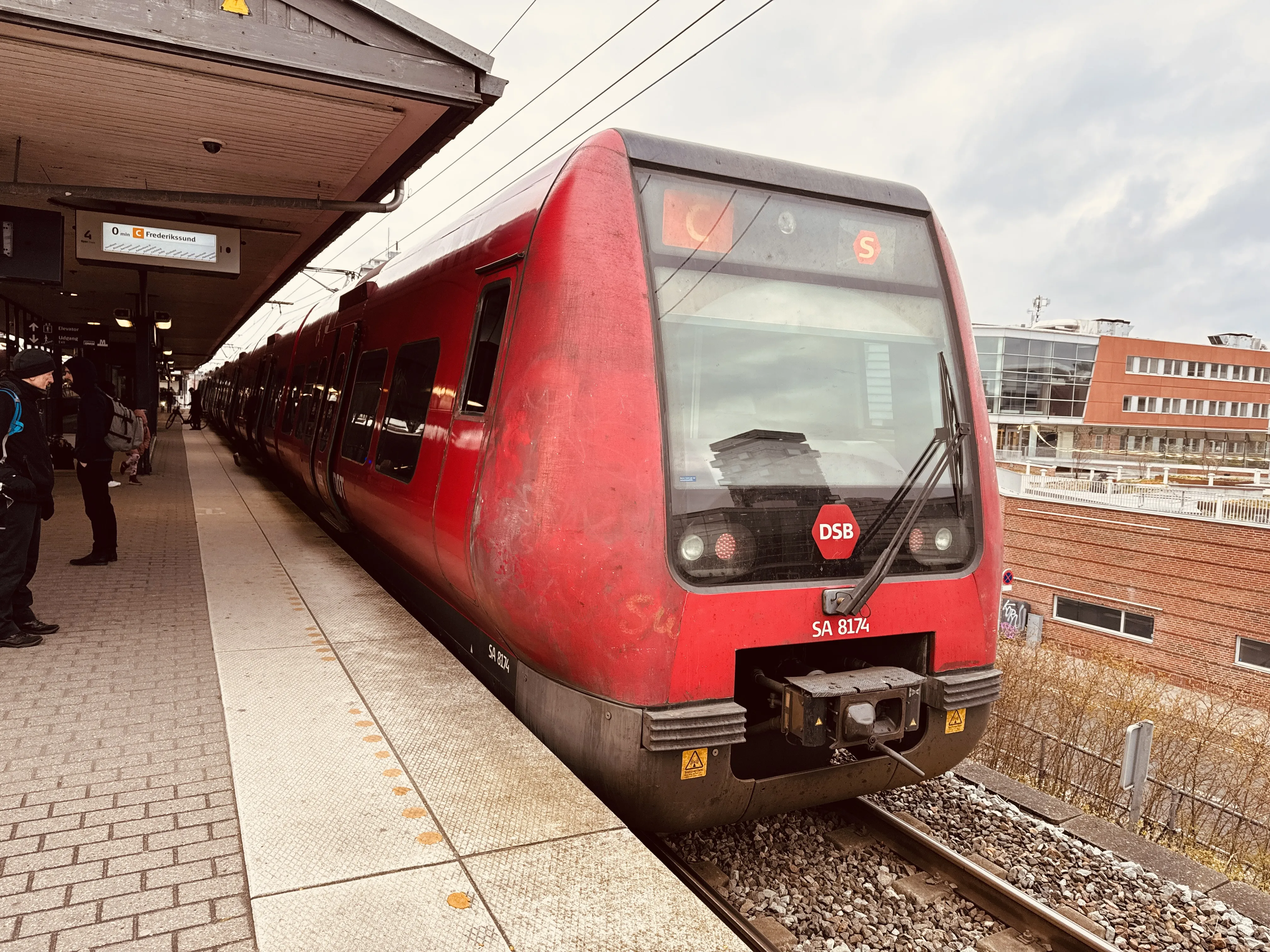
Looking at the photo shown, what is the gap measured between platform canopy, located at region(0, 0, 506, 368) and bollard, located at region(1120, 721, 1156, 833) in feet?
25.2

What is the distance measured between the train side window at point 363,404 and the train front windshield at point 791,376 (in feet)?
10.8

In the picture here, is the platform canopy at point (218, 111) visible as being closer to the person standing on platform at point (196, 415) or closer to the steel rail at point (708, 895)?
the steel rail at point (708, 895)

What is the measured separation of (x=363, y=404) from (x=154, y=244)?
3.30 meters

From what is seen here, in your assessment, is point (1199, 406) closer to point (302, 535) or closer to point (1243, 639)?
point (1243, 639)

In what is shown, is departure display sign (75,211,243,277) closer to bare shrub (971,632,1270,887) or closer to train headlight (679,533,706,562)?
train headlight (679,533,706,562)

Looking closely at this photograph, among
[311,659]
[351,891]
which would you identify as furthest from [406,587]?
[351,891]

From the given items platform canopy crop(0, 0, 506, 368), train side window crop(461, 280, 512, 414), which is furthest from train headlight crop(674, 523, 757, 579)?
platform canopy crop(0, 0, 506, 368)

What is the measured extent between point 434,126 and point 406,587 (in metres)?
3.39

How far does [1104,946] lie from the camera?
3156 millimetres

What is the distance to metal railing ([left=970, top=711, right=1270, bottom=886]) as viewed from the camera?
768 centimetres

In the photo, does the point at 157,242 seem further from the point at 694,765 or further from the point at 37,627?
the point at 694,765

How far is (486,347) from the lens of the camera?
417 centimetres

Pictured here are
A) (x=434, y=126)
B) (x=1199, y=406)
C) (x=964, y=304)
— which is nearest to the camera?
(x=964, y=304)

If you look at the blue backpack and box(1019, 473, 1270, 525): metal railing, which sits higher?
the blue backpack
